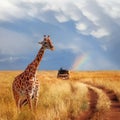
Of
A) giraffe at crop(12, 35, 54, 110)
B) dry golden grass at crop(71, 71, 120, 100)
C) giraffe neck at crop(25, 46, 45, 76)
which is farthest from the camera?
dry golden grass at crop(71, 71, 120, 100)

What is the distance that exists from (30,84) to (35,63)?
979 mm

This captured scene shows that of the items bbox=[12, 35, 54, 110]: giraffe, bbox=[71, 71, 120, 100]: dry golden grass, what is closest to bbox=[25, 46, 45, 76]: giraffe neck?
bbox=[12, 35, 54, 110]: giraffe

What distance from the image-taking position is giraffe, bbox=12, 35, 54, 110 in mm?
14805

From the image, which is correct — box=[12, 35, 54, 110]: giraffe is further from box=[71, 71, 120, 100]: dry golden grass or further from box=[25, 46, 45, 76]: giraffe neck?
box=[71, 71, 120, 100]: dry golden grass

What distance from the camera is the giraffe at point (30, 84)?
48.6 ft

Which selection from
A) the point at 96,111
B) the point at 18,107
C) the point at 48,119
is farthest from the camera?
the point at 96,111

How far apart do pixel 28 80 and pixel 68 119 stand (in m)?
1.85

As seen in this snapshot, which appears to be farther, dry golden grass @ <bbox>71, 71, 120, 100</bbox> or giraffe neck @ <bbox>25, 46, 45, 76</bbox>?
dry golden grass @ <bbox>71, 71, 120, 100</bbox>

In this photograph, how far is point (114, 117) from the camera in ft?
49.1

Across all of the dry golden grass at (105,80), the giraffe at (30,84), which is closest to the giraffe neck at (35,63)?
the giraffe at (30,84)

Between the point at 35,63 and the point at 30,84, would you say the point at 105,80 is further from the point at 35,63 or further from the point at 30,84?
the point at 30,84

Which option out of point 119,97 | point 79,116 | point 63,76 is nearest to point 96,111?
point 79,116

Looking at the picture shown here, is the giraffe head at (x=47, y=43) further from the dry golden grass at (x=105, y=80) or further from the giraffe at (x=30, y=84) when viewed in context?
the dry golden grass at (x=105, y=80)

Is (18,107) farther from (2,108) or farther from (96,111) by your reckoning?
(96,111)
